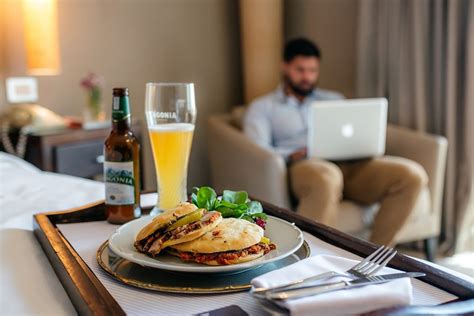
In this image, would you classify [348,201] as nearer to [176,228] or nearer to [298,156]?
[298,156]

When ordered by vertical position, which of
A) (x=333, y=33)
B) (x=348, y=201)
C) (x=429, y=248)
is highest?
(x=333, y=33)

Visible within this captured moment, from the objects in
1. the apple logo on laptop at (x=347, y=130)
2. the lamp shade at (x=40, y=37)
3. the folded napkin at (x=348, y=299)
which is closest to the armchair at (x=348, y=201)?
the apple logo on laptop at (x=347, y=130)

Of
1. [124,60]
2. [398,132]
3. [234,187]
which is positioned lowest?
[234,187]

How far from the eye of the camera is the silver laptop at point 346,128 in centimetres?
221

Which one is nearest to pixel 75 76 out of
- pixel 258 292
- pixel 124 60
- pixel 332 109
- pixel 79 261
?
pixel 124 60

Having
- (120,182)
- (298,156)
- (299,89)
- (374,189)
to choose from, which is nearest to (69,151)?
(298,156)

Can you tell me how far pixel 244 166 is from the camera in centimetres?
238

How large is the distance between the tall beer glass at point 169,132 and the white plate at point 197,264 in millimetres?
146

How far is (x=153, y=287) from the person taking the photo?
72cm

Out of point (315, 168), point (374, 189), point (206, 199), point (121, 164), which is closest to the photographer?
point (206, 199)

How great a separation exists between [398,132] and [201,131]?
1.32 m

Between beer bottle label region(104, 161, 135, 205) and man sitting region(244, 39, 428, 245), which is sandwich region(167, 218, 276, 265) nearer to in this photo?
beer bottle label region(104, 161, 135, 205)

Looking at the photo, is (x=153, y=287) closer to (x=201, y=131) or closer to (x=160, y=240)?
(x=160, y=240)

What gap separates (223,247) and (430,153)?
185 cm
